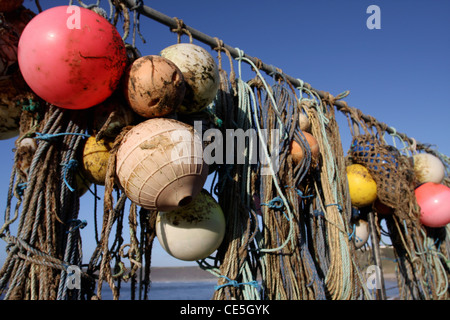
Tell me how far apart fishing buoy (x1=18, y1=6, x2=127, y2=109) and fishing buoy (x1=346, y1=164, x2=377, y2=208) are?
Answer: 2425 millimetres

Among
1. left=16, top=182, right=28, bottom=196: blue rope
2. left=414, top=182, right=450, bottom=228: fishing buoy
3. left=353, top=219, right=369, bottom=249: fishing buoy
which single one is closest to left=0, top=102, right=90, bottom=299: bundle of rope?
left=16, top=182, right=28, bottom=196: blue rope

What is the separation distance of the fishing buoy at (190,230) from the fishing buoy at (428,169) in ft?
10.6

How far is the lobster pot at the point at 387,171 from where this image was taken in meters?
2.95

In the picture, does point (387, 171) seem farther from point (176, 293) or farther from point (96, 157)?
point (176, 293)

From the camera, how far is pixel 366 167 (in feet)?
10.3

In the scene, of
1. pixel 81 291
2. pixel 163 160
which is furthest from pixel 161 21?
pixel 81 291

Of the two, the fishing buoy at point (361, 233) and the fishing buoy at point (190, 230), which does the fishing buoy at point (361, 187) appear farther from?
the fishing buoy at point (190, 230)

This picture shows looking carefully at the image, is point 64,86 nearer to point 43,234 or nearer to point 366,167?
point 43,234

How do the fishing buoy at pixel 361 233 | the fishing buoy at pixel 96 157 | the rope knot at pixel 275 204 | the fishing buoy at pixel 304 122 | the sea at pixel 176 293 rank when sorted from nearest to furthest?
1. the fishing buoy at pixel 96 157
2. the rope knot at pixel 275 204
3. the fishing buoy at pixel 304 122
4. the fishing buoy at pixel 361 233
5. the sea at pixel 176 293

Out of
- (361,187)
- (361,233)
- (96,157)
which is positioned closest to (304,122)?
(361,187)

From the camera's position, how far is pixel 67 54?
1263mm

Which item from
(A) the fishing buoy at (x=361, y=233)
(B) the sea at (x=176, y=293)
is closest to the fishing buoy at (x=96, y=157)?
(A) the fishing buoy at (x=361, y=233)

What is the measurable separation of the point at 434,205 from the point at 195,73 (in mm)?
2992

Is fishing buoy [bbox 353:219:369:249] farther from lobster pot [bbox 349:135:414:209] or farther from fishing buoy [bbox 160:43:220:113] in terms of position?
fishing buoy [bbox 160:43:220:113]
